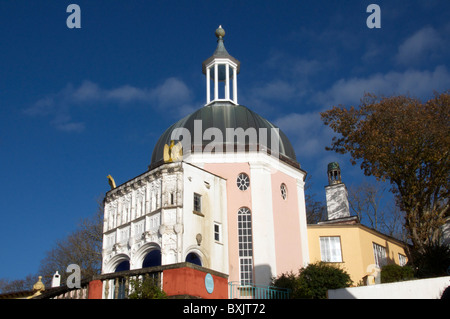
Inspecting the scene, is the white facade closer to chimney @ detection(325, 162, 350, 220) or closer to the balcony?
the balcony

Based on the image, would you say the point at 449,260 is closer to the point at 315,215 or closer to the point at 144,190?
the point at 144,190

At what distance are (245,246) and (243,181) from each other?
12.1 feet

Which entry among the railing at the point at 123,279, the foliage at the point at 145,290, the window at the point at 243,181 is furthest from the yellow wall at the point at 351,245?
the foliage at the point at 145,290

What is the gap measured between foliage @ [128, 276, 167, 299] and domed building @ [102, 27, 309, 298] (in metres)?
6.50

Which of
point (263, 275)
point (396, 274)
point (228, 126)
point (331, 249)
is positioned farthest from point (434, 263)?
point (228, 126)

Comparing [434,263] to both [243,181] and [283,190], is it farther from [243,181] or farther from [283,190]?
[243,181]

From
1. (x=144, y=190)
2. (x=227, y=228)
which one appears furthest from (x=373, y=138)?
(x=144, y=190)

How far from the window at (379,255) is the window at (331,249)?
2.60m

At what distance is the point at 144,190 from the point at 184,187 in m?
2.83

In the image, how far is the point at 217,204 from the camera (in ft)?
92.0

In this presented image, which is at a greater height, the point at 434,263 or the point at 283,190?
the point at 283,190

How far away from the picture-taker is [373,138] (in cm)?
2603

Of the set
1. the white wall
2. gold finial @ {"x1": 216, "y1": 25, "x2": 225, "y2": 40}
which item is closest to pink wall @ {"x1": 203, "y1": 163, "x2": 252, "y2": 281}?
the white wall

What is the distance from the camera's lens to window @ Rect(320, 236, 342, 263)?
29922 mm
